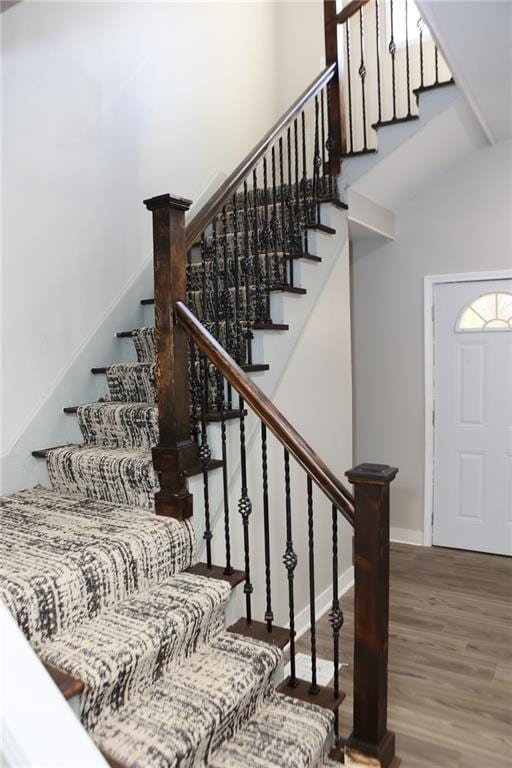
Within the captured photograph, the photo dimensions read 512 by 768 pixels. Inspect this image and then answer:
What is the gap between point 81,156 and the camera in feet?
9.96

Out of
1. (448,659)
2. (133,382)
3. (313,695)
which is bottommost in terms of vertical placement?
(448,659)

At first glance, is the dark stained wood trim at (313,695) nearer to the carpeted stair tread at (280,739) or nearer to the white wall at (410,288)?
the carpeted stair tread at (280,739)

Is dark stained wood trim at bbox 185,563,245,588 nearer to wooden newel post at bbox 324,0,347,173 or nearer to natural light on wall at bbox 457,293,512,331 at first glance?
wooden newel post at bbox 324,0,347,173

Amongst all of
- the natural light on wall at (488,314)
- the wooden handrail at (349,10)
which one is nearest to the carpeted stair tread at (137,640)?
the natural light on wall at (488,314)

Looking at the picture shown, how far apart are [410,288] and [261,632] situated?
3.13 m

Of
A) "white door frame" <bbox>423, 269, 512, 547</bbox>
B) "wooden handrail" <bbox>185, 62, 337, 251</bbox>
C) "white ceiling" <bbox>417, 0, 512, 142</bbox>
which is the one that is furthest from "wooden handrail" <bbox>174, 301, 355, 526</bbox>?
"white door frame" <bbox>423, 269, 512, 547</bbox>

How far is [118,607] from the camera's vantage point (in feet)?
6.28

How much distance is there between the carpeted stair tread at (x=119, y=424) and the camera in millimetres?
2611

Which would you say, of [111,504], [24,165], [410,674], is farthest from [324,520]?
[24,165]

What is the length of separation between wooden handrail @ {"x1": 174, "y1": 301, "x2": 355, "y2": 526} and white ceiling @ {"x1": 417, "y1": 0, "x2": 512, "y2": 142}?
5.02 feet

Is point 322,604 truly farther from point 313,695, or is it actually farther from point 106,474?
point 106,474

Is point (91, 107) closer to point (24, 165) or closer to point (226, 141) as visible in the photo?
point (24, 165)

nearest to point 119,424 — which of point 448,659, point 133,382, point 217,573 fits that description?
point 133,382

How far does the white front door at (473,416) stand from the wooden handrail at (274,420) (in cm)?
265
